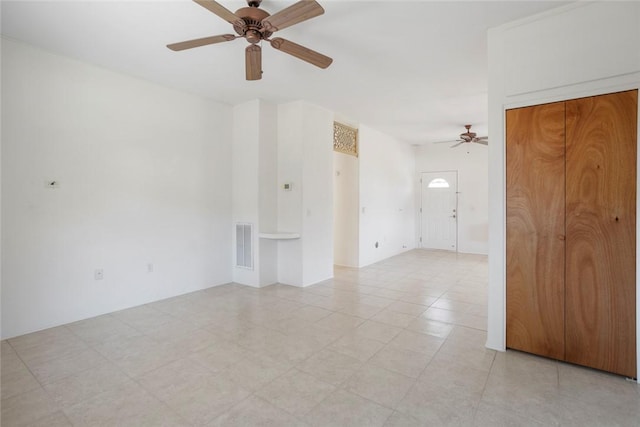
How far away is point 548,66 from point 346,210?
4.25 m

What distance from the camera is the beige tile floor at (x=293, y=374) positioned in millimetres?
1878

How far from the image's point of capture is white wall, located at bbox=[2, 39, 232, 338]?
3.00 meters

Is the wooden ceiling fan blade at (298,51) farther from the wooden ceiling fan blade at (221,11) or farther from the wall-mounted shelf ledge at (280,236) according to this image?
the wall-mounted shelf ledge at (280,236)

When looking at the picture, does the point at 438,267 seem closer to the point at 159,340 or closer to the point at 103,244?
the point at 159,340

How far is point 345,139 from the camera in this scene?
5.87 m

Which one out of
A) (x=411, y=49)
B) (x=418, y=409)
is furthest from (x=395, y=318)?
(x=411, y=49)

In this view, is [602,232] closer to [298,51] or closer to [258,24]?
[298,51]

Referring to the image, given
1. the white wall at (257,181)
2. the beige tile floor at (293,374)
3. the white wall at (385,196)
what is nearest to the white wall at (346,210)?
the white wall at (385,196)

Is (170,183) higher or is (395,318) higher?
(170,183)

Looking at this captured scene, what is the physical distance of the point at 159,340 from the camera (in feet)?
9.64

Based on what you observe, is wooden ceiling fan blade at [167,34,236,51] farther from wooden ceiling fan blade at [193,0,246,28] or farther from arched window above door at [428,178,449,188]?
arched window above door at [428,178,449,188]

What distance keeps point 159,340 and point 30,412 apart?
1.06m

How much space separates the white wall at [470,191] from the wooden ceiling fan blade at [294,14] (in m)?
6.98

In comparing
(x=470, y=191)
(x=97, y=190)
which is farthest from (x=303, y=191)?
(x=470, y=191)
